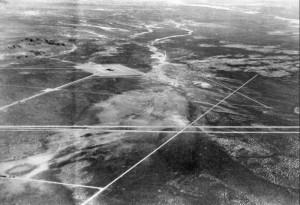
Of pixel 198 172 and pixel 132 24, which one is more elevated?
pixel 132 24

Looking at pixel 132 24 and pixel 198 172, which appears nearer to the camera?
pixel 198 172

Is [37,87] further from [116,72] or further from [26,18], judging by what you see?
[26,18]

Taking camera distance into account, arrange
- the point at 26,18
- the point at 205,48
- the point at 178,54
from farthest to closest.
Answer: the point at 26,18 → the point at 205,48 → the point at 178,54

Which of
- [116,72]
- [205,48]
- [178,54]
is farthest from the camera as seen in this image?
[205,48]

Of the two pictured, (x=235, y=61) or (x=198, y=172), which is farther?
(x=235, y=61)

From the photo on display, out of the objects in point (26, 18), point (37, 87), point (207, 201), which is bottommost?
point (207, 201)

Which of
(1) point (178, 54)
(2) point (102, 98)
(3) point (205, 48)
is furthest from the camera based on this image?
(3) point (205, 48)

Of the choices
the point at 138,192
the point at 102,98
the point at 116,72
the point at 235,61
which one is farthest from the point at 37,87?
the point at 235,61

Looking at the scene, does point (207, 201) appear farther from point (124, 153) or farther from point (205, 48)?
point (205, 48)

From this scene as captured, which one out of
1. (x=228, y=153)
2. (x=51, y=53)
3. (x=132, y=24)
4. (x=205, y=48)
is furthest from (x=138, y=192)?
(x=132, y=24)

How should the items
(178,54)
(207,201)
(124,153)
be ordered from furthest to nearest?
(178,54)
(124,153)
(207,201)
